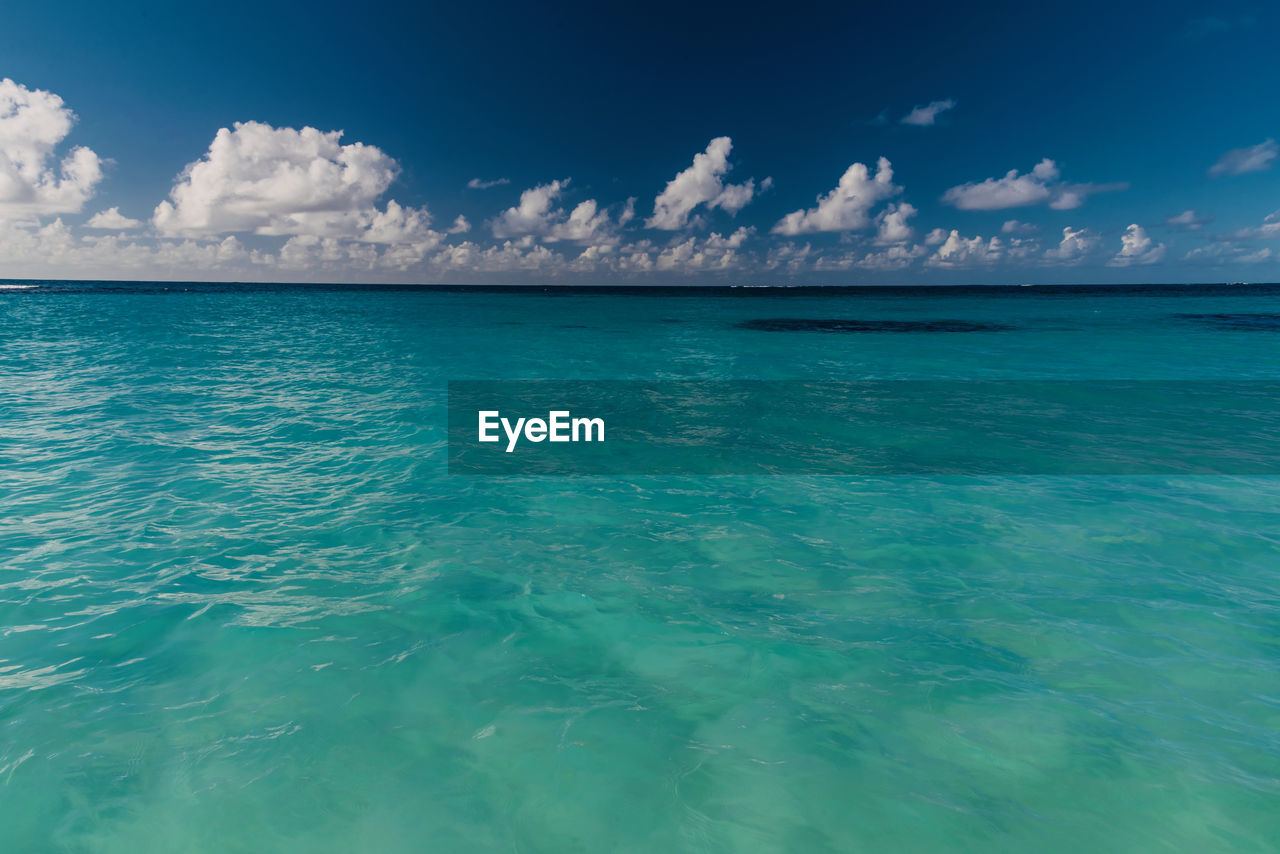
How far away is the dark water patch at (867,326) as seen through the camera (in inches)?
1796

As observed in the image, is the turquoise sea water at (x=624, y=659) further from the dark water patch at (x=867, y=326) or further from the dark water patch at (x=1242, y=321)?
the dark water patch at (x=1242, y=321)

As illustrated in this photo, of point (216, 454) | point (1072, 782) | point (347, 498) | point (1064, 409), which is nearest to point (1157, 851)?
point (1072, 782)

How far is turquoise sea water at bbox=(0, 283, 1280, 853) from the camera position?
4.04 m

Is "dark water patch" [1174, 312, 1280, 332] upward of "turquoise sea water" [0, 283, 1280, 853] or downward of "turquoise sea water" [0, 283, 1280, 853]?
upward

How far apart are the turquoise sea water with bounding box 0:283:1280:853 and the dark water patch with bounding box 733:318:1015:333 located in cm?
3694

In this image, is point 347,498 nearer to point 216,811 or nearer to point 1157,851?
point 216,811

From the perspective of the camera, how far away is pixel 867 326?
49.0 metres
